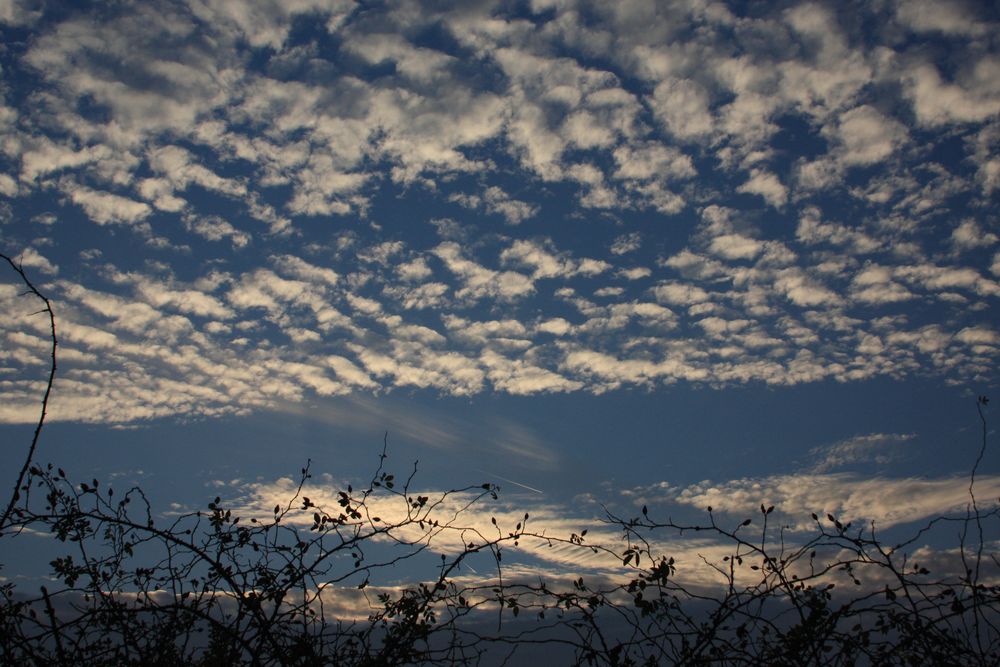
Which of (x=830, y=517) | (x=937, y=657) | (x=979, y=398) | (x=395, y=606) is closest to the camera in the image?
(x=937, y=657)

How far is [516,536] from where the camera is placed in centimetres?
753

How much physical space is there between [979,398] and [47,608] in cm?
759

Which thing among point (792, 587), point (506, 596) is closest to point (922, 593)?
point (792, 587)

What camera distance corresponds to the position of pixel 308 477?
7648mm

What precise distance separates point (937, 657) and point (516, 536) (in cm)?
374

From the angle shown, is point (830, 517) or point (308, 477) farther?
point (308, 477)

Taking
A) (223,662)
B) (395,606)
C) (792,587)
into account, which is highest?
(792,587)

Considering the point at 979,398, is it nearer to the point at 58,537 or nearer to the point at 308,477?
the point at 308,477

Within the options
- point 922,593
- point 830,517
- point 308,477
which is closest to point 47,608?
point 308,477

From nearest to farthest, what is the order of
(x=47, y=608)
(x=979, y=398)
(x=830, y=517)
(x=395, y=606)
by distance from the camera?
(x=47, y=608)
(x=979, y=398)
(x=830, y=517)
(x=395, y=606)

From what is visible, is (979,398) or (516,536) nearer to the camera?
(979,398)

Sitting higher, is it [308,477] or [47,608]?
[308,477]

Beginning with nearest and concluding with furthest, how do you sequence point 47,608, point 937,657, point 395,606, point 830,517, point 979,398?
point 47,608 → point 937,657 → point 979,398 → point 830,517 → point 395,606

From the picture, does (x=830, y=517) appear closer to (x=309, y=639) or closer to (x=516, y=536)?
(x=516, y=536)
